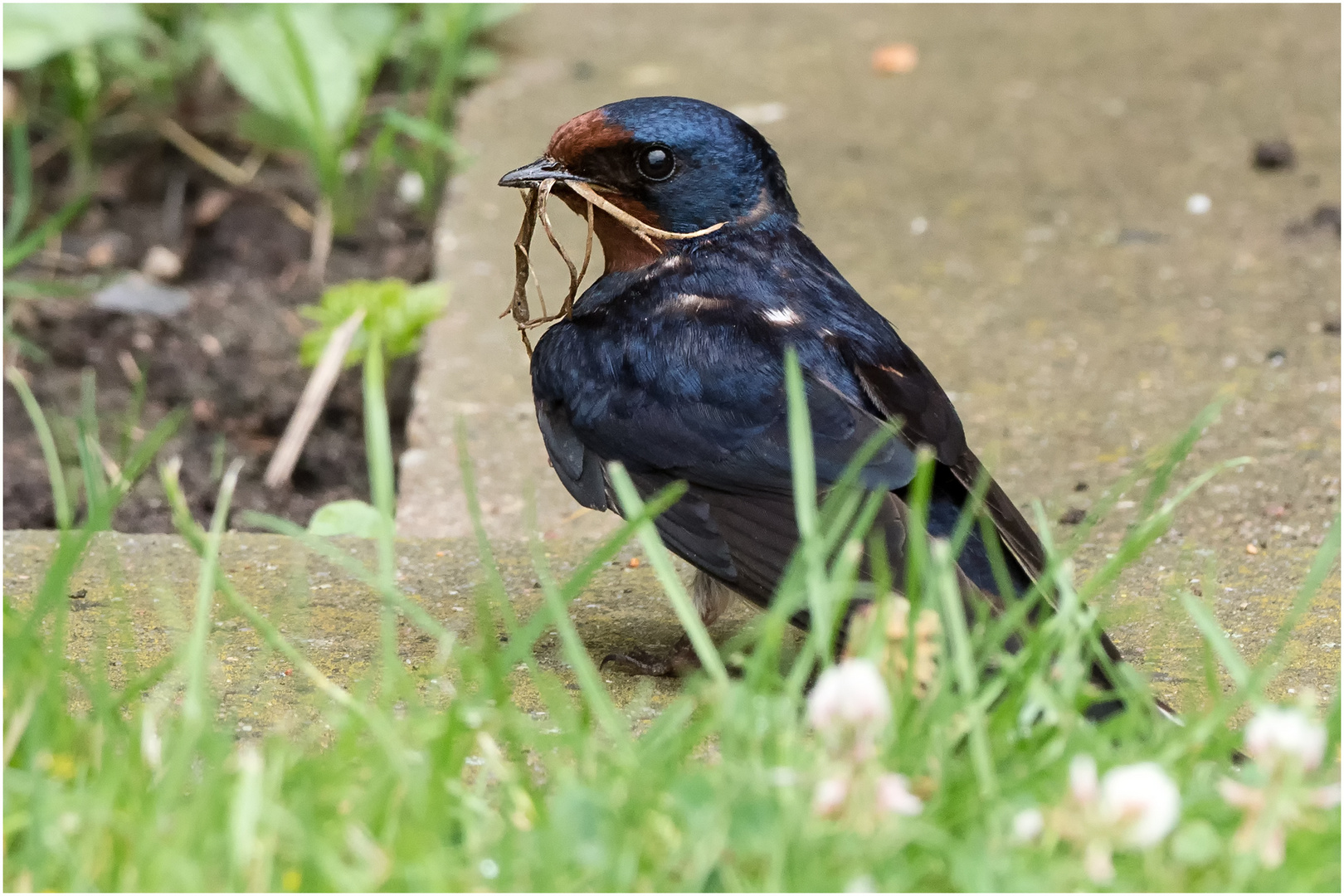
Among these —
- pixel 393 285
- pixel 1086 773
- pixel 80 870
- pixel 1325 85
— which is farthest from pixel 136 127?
pixel 1086 773

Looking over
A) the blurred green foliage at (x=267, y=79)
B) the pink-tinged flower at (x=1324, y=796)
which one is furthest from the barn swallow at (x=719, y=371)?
the blurred green foliage at (x=267, y=79)

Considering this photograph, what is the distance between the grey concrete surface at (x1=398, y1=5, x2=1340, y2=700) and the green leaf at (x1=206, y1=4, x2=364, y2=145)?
0.46 metres

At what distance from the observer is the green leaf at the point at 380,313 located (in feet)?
13.4

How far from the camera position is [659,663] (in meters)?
2.72

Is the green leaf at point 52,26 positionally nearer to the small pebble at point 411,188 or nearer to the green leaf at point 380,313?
the small pebble at point 411,188

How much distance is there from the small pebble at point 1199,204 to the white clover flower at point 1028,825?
3416 mm

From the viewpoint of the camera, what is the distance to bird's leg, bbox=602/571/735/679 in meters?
2.70

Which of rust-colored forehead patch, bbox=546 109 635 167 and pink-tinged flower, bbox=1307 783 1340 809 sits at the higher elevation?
rust-colored forehead patch, bbox=546 109 635 167

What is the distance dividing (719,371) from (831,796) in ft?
3.81

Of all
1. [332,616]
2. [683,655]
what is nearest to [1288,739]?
[683,655]

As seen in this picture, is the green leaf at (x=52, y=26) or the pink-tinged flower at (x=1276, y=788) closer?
the pink-tinged flower at (x=1276, y=788)

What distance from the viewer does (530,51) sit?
604cm

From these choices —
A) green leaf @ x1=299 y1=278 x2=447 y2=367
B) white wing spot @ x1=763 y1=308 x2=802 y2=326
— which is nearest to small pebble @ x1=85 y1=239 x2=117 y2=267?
green leaf @ x1=299 y1=278 x2=447 y2=367

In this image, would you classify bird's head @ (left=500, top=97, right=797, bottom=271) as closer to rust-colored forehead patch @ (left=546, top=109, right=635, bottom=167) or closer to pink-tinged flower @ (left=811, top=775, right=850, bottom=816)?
rust-colored forehead patch @ (left=546, top=109, right=635, bottom=167)
